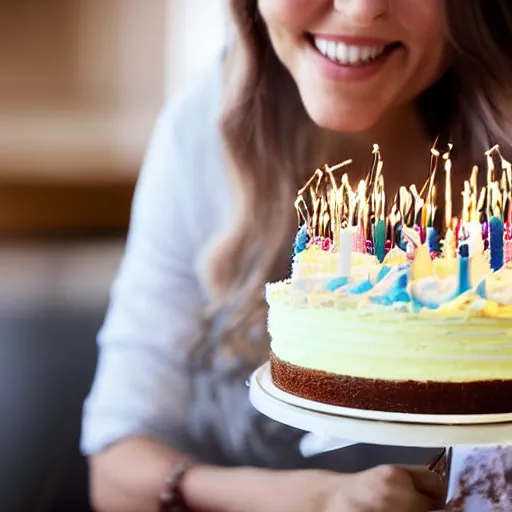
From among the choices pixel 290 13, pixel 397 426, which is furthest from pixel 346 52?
pixel 397 426

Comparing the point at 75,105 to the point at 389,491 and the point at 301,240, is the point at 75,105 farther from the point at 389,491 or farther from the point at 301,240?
the point at 389,491

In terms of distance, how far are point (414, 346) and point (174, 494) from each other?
48 centimetres

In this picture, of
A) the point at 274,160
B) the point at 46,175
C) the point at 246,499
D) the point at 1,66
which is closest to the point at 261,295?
the point at 274,160

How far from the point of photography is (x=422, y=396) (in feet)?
3.14

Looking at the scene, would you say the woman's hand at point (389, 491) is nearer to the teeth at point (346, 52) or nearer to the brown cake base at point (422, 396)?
the brown cake base at point (422, 396)

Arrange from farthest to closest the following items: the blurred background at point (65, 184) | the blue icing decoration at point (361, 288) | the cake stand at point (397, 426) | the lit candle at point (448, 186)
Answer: the blurred background at point (65, 184) < the lit candle at point (448, 186) < the blue icing decoration at point (361, 288) < the cake stand at point (397, 426)

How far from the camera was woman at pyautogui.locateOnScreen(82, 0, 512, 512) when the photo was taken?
1170mm

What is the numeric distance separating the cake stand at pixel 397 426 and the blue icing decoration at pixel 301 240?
270mm

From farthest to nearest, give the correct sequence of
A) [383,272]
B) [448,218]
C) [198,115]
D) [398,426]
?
1. [198,115]
2. [448,218]
3. [383,272]
4. [398,426]

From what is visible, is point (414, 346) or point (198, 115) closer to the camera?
point (414, 346)

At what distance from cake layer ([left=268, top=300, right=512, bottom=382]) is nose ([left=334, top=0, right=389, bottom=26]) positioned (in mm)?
466

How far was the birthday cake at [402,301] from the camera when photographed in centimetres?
96

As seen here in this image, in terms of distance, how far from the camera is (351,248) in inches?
43.4

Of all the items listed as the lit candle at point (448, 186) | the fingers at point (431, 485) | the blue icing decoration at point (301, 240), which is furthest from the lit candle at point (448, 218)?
the fingers at point (431, 485)
